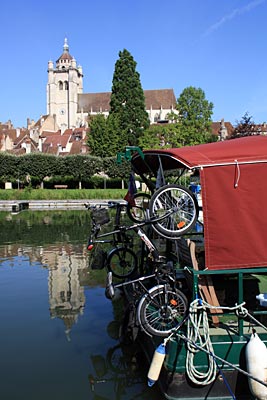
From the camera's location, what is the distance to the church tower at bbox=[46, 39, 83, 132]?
472ft

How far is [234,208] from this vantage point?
6.48m

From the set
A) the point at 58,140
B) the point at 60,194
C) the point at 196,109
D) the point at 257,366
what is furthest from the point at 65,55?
the point at 257,366

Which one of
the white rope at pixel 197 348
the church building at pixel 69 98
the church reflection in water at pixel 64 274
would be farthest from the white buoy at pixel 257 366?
the church building at pixel 69 98

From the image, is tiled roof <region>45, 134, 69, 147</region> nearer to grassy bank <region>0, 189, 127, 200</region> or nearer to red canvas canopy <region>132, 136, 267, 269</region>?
grassy bank <region>0, 189, 127, 200</region>

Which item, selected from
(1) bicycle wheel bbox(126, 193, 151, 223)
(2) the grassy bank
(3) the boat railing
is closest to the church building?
(2) the grassy bank

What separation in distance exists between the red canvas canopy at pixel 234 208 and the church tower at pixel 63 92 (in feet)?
461

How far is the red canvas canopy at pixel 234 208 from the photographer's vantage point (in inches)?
254

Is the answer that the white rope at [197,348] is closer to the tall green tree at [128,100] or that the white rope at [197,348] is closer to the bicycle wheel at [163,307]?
the bicycle wheel at [163,307]

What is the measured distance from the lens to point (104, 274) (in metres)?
15.1

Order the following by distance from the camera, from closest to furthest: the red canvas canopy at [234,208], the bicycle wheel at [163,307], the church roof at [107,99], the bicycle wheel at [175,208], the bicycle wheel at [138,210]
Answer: the red canvas canopy at [234,208]
the bicycle wheel at [163,307]
the bicycle wheel at [175,208]
the bicycle wheel at [138,210]
the church roof at [107,99]

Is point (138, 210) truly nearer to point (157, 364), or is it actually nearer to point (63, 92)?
point (157, 364)

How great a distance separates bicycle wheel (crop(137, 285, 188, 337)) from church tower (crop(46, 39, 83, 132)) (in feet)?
460

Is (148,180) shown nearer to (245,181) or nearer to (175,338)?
(245,181)

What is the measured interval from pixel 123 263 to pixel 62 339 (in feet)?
6.85
